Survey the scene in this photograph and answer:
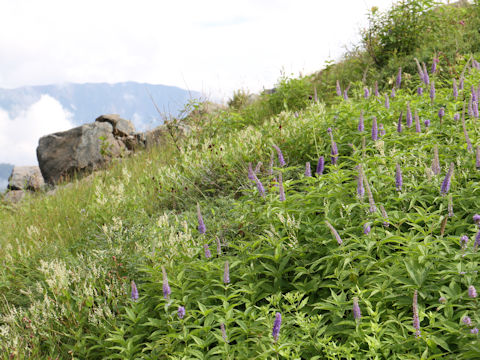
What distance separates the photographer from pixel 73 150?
1354cm

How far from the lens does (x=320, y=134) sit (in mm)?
5836

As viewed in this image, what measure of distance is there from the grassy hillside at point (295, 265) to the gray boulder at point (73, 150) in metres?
7.36

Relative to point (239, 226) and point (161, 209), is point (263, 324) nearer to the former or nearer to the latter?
point (239, 226)

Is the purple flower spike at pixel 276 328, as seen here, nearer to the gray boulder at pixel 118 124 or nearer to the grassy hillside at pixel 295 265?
the grassy hillside at pixel 295 265

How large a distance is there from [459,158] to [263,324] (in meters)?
2.60

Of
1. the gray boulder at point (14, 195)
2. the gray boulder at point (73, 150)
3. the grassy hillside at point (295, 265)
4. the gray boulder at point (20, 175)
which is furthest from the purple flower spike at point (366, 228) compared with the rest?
the gray boulder at point (20, 175)

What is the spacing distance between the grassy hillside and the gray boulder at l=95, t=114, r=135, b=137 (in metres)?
7.83

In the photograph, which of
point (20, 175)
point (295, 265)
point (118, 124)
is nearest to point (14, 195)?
point (20, 175)

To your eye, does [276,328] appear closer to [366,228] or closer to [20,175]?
[366,228]

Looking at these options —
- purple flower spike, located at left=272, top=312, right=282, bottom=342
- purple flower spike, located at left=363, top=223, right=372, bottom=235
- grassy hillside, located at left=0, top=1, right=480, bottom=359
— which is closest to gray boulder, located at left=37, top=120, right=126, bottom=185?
grassy hillside, located at left=0, top=1, right=480, bottom=359

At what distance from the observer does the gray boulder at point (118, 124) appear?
13609 millimetres

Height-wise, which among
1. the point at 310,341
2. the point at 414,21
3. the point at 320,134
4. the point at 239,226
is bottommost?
the point at 310,341

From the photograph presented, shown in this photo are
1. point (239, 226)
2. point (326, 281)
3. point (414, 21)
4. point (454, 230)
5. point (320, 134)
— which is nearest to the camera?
point (326, 281)

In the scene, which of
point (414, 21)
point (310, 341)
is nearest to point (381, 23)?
point (414, 21)
